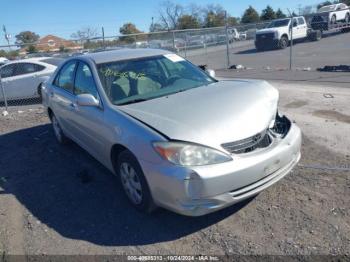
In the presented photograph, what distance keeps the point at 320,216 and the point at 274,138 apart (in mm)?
831

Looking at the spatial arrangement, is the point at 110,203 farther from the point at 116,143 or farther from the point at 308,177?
the point at 308,177

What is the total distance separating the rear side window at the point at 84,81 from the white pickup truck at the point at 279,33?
22.1 m

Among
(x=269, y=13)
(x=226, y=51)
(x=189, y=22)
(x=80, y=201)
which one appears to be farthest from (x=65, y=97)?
(x=189, y=22)

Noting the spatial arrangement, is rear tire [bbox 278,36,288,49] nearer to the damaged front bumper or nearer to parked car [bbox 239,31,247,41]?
parked car [bbox 239,31,247,41]

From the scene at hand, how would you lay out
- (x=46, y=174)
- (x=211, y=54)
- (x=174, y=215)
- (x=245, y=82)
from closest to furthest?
(x=174, y=215) → (x=245, y=82) → (x=46, y=174) → (x=211, y=54)

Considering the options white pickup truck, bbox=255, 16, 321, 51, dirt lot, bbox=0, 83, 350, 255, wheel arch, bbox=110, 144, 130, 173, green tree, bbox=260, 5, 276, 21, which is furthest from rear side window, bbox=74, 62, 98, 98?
green tree, bbox=260, 5, 276, 21

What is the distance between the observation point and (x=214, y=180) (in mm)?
2951

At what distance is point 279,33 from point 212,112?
23613 millimetres

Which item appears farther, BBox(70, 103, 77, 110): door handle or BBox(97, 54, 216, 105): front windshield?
BBox(70, 103, 77, 110): door handle

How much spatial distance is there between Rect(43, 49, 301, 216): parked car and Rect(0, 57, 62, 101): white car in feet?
23.4

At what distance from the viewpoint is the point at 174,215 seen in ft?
11.9

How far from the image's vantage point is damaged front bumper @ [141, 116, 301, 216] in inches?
116

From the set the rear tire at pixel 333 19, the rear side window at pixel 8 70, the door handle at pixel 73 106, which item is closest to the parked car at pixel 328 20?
the rear tire at pixel 333 19

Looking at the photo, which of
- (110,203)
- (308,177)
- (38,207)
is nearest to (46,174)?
(38,207)
